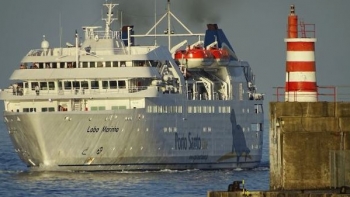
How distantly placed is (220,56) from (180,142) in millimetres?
6916

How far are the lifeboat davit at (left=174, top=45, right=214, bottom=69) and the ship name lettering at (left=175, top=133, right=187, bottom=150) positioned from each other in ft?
16.7

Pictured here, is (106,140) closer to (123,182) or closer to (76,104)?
(76,104)

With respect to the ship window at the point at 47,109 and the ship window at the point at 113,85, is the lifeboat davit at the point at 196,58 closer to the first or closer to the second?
the ship window at the point at 113,85

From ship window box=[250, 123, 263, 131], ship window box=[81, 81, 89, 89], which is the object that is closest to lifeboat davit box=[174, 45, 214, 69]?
ship window box=[250, 123, 263, 131]

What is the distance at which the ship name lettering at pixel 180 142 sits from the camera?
238 ft

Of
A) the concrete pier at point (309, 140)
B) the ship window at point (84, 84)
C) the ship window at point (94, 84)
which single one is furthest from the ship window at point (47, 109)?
the concrete pier at point (309, 140)

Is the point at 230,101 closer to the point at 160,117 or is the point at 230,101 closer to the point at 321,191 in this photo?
the point at 160,117

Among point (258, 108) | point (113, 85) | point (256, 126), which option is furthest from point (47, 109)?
point (258, 108)

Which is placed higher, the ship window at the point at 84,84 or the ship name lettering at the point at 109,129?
the ship window at the point at 84,84

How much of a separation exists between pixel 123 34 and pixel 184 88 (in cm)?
1044

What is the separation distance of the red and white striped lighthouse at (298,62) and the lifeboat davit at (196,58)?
41.0 m

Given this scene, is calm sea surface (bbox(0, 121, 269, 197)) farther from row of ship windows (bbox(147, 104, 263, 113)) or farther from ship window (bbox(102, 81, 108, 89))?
ship window (bbox(102, 81, 108, 89))

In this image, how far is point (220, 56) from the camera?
7806cm

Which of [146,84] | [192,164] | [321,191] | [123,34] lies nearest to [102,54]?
[146,84]
